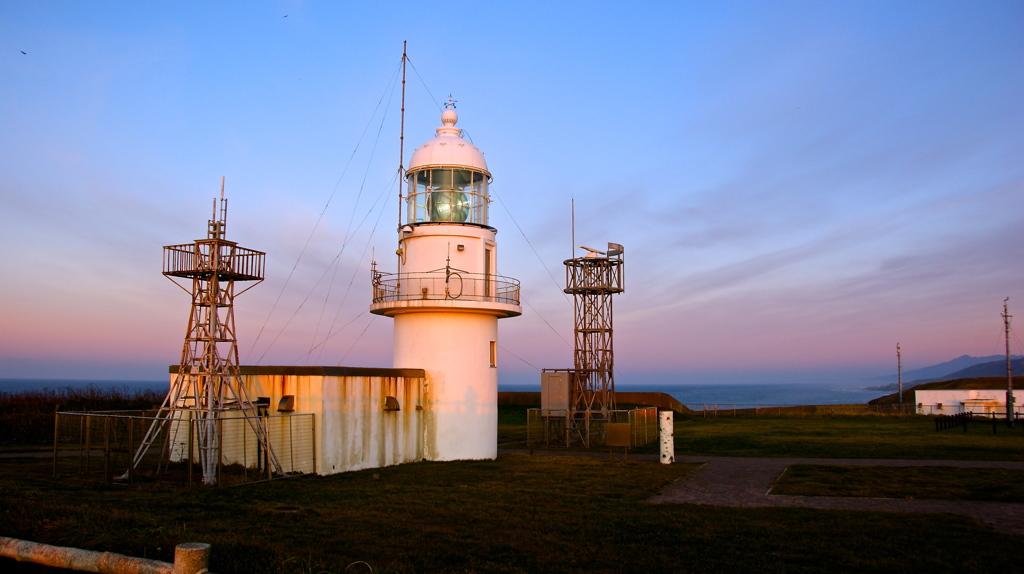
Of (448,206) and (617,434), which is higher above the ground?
(448,206)

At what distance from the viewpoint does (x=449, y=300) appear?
21734 mm

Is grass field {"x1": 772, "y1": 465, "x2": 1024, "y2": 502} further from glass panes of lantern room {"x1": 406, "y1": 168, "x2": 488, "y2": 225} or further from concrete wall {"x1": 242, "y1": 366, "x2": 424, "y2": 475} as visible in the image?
glass panes of lantern room {"x1": 406, "y1": 168, "x2": 488, "y2": 225}

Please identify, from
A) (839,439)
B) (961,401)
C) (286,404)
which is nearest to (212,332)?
(286,404)

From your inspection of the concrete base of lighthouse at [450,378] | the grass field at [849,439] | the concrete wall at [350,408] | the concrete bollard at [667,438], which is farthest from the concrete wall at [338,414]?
the grass field at [849,439]

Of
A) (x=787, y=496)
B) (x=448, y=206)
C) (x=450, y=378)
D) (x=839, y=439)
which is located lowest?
(x=839, y=439)

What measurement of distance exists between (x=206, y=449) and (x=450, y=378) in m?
7.92

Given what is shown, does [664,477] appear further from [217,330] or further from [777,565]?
[217,330]

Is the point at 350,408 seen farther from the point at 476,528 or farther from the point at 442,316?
the point at 476,528

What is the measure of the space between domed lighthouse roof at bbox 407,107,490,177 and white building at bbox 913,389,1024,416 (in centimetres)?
3845

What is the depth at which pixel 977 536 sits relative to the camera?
35.5ft

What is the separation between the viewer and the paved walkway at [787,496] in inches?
516

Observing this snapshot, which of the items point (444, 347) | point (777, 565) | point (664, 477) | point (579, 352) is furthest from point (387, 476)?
point (579, 352)

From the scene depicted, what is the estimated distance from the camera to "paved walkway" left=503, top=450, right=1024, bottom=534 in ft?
43.0

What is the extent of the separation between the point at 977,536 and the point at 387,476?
40.3ft
